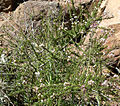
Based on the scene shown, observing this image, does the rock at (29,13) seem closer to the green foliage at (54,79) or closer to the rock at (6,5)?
the rock at (6,5)

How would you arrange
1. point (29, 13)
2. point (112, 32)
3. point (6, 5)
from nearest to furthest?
1. point (112, 32)
2. point (29, 13)
3. point (6, 5)

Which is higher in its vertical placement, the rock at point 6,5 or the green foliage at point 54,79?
the rock at point 6,5

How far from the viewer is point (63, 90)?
1.60 m

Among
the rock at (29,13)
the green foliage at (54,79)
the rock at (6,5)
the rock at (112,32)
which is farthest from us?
the rock at (6,5)

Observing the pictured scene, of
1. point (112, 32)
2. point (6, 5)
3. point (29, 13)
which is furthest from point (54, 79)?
point (6, 5)

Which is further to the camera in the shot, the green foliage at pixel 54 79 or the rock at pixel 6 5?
the rock at pixel 6 5

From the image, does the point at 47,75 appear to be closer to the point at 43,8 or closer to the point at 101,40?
the point at 101,40

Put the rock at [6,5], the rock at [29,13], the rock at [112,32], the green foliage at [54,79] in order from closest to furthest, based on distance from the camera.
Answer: the green foliage at [54,79]
the rock at [112,32]
the rock at [29,13]
the rock at [6,5]

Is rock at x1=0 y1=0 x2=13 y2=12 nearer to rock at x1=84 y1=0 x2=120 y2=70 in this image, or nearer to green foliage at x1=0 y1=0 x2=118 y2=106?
green foliage at x1=0 y1=0 x2=118 y2=106

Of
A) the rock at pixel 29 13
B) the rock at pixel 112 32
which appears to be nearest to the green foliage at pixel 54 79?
the rock at pixel 112 32

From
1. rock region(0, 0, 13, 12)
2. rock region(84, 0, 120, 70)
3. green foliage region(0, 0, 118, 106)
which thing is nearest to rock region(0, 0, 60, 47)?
rock region(0, 0, 13, 12)

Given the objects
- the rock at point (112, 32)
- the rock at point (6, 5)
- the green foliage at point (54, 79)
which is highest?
the rock at point (6, 5)

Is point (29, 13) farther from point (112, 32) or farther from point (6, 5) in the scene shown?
point (112, 32)

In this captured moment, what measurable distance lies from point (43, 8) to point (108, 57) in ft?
3.85
